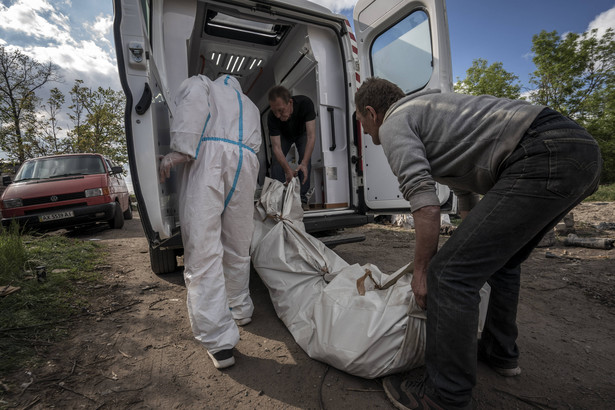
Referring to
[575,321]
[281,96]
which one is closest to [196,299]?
[281,96]

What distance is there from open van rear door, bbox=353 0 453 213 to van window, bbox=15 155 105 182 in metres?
5.98

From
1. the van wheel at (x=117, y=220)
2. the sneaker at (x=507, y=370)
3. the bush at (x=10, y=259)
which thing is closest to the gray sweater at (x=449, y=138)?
the sneaker at (x=507, y=370)

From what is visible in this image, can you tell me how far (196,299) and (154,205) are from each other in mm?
639

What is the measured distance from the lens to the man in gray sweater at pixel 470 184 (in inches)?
A: 46.4

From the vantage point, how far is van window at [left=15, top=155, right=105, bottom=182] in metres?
6.20

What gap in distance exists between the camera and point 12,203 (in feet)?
18.4

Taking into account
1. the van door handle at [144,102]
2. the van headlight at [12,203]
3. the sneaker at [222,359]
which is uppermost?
the van door handle at [144,102]

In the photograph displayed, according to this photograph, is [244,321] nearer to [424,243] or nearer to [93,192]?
[424,243]

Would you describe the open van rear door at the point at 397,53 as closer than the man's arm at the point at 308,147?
Yes

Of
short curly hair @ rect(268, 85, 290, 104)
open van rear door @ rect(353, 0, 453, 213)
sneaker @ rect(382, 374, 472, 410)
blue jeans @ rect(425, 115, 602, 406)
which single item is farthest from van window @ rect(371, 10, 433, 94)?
sneaker @ rect(382, 374, 472, 410)

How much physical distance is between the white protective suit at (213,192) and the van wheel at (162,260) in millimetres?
1476

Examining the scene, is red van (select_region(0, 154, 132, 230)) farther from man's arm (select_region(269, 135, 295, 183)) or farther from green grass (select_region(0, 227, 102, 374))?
man's arm (select_region(269, 135, 295, 183))

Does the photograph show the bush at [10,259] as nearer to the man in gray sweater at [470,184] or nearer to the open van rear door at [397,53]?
the man in gray sweater at [470,184]

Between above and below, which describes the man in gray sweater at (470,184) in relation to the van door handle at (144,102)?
below
